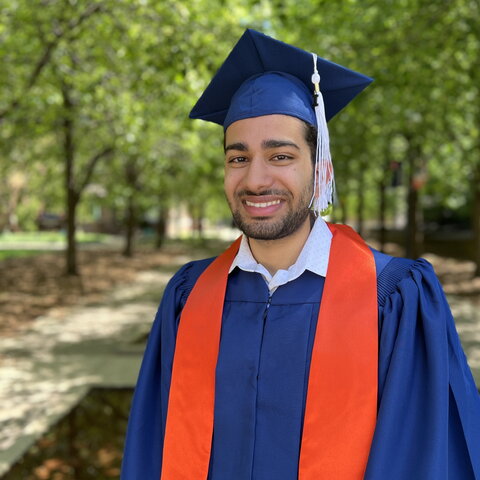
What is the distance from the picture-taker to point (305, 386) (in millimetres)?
1663

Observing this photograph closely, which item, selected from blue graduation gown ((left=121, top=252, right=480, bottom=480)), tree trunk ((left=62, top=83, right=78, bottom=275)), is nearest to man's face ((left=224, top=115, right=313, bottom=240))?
blue graduation gown ((left=121, top=252, right=480, bottom=480))

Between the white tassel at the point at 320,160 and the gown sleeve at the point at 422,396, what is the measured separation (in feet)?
1.18

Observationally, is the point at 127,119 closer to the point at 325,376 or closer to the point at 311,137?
the point at 311,137

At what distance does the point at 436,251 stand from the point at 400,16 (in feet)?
53.7

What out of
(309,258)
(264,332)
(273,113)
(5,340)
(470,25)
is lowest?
(5,340)

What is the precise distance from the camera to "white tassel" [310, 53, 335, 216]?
1826mm

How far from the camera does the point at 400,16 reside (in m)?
7.32

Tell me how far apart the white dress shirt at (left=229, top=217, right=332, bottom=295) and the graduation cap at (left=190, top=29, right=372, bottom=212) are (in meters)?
0.08

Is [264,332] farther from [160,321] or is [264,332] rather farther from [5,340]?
[5,340]

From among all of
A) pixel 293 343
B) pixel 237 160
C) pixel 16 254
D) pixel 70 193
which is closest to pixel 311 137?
pixel 237 160

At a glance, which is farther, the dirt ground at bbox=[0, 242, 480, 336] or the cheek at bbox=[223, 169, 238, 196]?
the dirt ground at bbox=[0, 242, 480, 336]

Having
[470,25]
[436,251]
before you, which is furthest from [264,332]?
[436,251]

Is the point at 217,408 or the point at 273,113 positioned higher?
the point at 273,113

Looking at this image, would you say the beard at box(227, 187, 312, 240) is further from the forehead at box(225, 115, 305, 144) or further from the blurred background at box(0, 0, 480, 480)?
the blurred background at box(0, 0, 480, 480)
